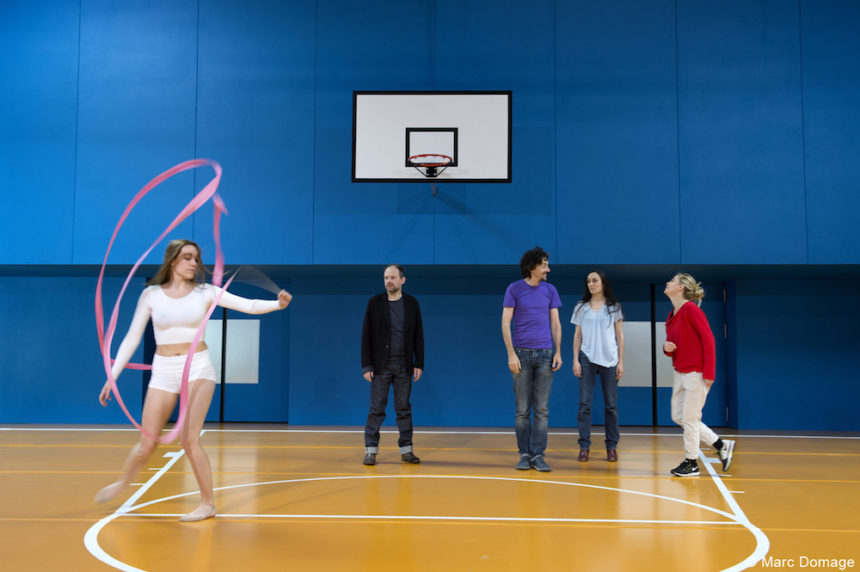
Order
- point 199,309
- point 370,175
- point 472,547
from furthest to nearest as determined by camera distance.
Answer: point 370,175, point 199,309, point 472,547

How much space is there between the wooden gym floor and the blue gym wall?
2499 millimetres

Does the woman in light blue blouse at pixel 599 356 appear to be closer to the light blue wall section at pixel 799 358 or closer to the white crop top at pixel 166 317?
the white crop top at pixel 166 317

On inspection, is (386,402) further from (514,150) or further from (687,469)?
(514,150)

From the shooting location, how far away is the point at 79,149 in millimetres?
8836

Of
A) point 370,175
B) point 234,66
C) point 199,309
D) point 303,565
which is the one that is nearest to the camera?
point 303,565

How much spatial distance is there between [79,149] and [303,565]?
7.75m

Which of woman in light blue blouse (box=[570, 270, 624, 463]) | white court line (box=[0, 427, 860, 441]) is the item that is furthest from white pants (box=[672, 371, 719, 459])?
white court line (box=[0, 427, 860, 441])

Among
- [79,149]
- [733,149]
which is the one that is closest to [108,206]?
[79,149]

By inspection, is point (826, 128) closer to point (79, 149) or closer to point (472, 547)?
point (472, 547)

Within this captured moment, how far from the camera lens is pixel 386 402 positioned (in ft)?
20.5

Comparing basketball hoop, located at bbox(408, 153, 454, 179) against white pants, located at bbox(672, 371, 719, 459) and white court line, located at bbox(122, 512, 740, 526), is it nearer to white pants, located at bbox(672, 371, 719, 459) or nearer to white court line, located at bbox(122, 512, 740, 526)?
white pants, located at bbox(672, 371, 719, 459)

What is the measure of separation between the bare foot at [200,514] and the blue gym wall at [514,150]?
4.83m

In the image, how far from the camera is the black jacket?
6316mm

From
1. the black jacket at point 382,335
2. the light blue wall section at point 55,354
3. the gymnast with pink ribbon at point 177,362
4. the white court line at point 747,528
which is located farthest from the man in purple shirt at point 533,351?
the light blue wall section at point 55,354
